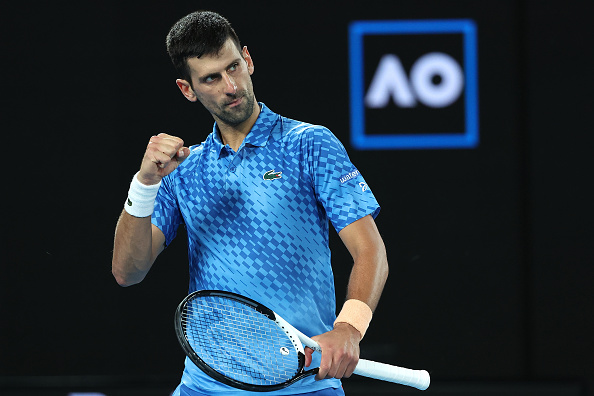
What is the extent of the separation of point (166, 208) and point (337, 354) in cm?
80

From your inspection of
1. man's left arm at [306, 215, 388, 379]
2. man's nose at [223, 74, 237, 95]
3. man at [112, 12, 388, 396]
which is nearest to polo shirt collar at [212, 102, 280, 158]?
man at [112, 12, 388, 396]

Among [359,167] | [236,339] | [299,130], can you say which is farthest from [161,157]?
[359,167]

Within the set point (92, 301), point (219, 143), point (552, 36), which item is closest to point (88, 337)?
point (92, 301)

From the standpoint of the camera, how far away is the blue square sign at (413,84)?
14.5ft

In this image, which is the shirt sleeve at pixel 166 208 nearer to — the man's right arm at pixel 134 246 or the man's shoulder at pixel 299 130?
the man's right arm at pixel 134 246

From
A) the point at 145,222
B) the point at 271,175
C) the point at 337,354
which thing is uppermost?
the point at 271,175

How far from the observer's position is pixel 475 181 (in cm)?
448

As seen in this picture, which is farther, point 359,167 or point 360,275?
point 359,167

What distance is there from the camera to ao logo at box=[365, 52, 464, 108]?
441cm

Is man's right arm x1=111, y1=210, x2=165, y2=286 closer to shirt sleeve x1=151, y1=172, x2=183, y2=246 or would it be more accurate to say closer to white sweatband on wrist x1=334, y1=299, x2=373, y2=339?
shirt sleeve x1=151, y1=172, x2=183, y2=246

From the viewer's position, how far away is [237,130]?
238cm

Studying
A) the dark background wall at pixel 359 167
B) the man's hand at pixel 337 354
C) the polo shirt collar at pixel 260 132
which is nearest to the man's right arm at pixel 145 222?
the polo shirt collar at pixel 260 132

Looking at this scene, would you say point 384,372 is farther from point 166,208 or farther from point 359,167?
point 359,167

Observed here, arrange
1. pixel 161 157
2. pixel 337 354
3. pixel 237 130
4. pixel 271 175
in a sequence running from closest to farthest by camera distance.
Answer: pixel 337 354
pixel 161 157
pixel 271 175
pixel 237 130
